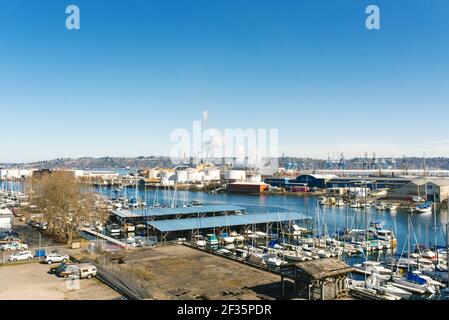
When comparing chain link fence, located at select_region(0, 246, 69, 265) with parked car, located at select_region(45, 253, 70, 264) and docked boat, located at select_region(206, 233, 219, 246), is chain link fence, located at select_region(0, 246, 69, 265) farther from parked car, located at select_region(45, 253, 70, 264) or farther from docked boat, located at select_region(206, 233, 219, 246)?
docked boat, located at select_region(206, 233, 219, 246)

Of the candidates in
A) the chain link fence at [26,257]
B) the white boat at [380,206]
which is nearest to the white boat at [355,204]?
the white boat at [380,206]

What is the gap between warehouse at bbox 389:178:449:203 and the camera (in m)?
25.3

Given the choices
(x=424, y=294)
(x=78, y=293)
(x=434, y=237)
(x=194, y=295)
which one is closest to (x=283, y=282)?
(x=194, y=295)

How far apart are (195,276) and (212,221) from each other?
7761 millimetres

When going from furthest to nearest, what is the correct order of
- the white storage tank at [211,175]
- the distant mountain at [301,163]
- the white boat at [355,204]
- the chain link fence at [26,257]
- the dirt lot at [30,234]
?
1. the distant mountain at [301,163]
2. the white storage tank at [211,175]
3. the white boat at [355,204]
4. the dirt lot at [30,234]
5. the chain link fence at [26,257]

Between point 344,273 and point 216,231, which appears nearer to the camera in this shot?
point 344,273

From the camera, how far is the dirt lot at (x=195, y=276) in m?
5.46

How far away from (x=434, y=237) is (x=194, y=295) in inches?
503

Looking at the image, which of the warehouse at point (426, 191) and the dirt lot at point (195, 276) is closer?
the dirt lot at point (195, 276)

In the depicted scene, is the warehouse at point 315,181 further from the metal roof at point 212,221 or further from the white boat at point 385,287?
the white boat at point 385,287

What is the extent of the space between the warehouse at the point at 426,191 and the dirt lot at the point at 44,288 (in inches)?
948

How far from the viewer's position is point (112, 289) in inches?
222
